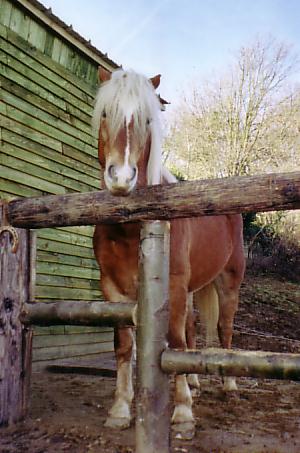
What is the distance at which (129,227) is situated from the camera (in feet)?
9.89

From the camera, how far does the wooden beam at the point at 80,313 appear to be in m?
2.53

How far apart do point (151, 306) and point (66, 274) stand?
418cm

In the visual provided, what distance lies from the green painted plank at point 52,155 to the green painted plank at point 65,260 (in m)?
1.11

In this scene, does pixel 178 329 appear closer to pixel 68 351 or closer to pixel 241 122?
pixel 68 351

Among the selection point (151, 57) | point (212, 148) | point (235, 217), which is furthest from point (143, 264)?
point (151, 57)

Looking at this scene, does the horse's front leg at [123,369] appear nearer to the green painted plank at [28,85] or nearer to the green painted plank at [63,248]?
the green painted plank at [63,248]

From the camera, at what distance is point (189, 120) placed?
1964cm

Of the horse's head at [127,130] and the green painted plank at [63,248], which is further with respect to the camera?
the green painted plank at [63,248]

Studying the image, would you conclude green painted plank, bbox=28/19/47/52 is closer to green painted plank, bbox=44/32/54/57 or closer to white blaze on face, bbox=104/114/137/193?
green painted plank, bbox=44/32/54/57

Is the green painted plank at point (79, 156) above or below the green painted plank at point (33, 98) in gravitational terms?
below

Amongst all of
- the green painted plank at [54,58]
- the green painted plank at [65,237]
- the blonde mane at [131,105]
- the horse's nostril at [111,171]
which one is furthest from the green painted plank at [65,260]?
the horse's nostril at [111,171]

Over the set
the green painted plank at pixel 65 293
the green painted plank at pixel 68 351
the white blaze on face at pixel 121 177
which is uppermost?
the white blaze on face at pixel 121 177

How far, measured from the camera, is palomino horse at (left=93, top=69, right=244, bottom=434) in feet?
8.48

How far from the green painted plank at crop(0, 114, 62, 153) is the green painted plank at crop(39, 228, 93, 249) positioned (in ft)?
3.51
